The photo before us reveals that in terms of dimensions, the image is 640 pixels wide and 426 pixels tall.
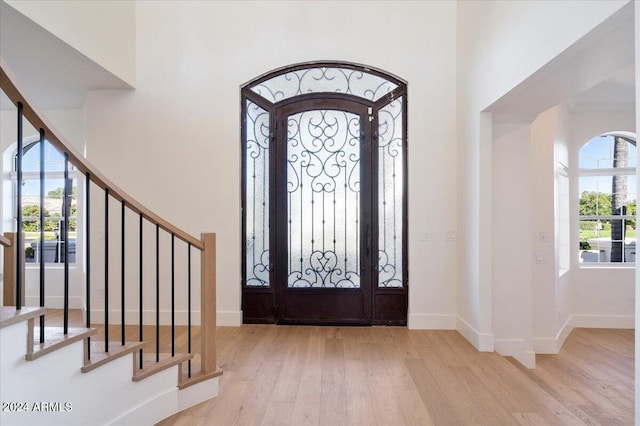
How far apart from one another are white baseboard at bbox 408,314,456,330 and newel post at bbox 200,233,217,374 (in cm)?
240

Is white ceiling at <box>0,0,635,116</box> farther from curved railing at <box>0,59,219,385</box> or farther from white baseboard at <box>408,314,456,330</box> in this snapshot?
white baseboard at <box>408,314,456,330</box>

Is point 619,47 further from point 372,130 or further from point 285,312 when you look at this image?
point 285,312

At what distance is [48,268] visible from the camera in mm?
5414

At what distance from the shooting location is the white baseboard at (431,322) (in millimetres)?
4156

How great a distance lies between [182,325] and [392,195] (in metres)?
2.87

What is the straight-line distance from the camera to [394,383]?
2820 mm

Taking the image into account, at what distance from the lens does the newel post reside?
258 centimetres

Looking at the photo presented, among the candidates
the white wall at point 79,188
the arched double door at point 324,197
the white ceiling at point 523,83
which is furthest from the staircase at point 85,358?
the white wall at point 79,188

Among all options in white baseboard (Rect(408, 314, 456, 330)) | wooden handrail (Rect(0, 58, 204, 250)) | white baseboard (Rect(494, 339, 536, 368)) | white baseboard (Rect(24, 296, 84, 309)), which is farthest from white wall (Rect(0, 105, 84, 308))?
white baseboard (Rect(494, 339, 536, 368))

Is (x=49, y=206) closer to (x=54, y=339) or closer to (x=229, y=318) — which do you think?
(x=229, y=318)

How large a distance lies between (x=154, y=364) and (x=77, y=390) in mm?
552

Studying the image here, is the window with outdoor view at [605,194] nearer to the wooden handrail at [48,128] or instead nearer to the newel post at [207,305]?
the newel post at [207,305]

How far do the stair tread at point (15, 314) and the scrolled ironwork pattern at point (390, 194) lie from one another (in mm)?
3338

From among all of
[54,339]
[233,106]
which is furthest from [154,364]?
[233,106]
